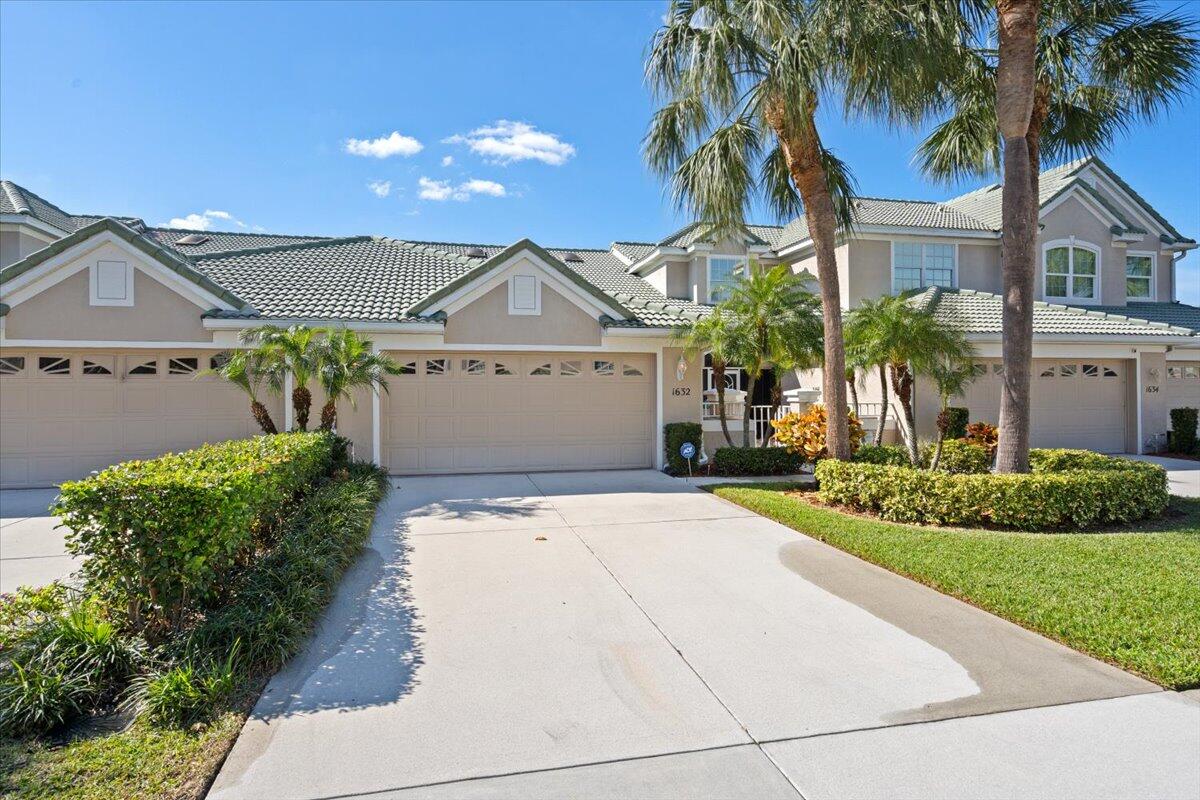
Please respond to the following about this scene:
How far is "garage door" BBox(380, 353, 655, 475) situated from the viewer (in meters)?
13.2

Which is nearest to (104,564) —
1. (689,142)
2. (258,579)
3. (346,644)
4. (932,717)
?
(258,579)

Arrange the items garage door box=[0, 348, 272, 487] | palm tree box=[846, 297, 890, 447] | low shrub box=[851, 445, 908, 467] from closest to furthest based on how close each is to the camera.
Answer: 1. garage door box=[0, 348, 272, 487]
2. palm tree box=[846, 297, 890, 447]
3. low shrub box=[851, 445, 908, 467]

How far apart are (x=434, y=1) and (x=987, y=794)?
12373 mm

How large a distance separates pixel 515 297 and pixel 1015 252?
28.2 ft

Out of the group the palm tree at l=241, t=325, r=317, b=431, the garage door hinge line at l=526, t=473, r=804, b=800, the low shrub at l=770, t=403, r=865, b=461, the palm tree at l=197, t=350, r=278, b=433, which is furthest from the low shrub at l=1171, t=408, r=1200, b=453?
the palm tree at l=197, t=350, r=278, b=433

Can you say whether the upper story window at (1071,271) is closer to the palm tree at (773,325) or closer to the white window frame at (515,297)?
the palm tree at (773,325)

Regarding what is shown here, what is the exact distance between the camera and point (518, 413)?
44.7ft

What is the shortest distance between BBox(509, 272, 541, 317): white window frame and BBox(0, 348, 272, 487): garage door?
5.49m

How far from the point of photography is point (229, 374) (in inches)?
413

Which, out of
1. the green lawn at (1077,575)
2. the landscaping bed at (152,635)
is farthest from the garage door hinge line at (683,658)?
the green lawn at (1077,575)

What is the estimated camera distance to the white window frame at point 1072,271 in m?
19.0

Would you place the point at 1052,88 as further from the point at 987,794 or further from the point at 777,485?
the point at 987,794

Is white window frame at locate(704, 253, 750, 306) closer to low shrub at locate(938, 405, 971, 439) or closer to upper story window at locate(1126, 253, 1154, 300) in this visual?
low shrub at locate(938, 405, 971, 439)

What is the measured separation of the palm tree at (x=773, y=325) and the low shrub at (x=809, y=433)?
1.25m
